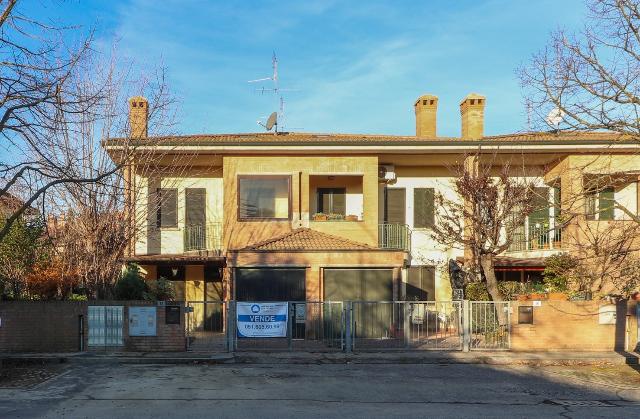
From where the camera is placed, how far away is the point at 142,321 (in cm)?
1541

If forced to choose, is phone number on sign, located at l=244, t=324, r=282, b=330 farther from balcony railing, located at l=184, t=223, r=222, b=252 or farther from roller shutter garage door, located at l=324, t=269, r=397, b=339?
balcony railing, located at l=184, t=223, r=222, b=252

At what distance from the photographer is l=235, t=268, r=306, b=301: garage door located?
60.2 feet

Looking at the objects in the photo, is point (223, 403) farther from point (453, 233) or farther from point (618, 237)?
point (618, 237)

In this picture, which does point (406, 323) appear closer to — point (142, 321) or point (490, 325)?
point (490, 325)

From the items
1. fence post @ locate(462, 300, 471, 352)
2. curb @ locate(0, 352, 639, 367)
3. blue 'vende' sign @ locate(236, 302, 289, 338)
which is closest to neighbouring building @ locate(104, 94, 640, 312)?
blue 'vende' sign @ locate(236, 302, 289, 338)

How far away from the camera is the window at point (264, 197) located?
67.5 feet

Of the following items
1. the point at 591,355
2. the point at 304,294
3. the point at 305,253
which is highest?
the point at 305,253

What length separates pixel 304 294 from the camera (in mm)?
18453

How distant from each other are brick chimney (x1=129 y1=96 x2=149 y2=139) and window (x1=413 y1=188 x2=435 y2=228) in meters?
10.4

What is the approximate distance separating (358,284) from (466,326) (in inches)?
156

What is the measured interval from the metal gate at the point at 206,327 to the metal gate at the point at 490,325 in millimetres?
6828

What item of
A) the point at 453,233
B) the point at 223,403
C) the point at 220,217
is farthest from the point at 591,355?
the point at 220,217

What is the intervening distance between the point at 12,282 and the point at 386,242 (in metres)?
12.3

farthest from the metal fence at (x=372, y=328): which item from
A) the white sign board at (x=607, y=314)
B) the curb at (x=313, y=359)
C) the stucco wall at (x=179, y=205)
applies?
the stucco wall at (x=179, y=205)
